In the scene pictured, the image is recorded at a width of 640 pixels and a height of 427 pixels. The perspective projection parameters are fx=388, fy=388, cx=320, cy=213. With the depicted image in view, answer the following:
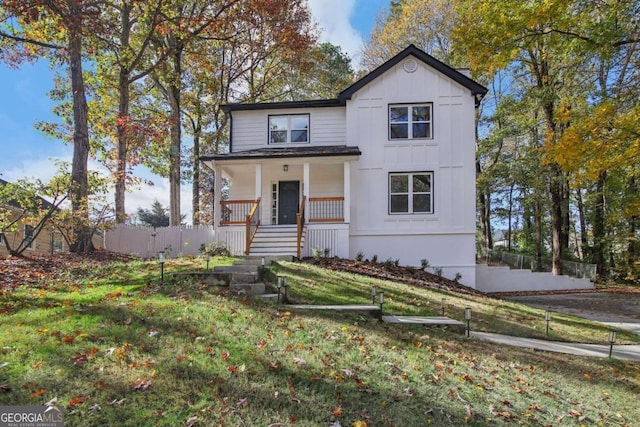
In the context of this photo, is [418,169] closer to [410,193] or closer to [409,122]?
[410,193]

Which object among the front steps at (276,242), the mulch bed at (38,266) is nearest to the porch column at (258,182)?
the front steps at (276,242)

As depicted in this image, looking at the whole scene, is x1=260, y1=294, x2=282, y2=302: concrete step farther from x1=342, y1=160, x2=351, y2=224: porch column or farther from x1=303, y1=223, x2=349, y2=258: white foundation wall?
x1=342, y1=160, x2=351, y2=224: porch column

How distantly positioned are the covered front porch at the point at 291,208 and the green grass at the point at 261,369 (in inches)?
252

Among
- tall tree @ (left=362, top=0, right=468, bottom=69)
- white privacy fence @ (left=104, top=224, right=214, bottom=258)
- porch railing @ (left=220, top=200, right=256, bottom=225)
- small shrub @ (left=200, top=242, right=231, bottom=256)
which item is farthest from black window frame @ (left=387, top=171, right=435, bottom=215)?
tall tree @ (left=362, top=0, right=468, bottom=69)

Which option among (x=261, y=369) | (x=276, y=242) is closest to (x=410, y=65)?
(x=276, y=242)

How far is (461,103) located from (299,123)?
6297 mm

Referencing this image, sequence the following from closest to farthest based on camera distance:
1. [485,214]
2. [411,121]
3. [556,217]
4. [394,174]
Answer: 1. [394,174]
2. [411,121]
3. [556,217]
4. [485,214]

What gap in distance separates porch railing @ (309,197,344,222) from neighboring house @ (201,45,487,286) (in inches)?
1.5

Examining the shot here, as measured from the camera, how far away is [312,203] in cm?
1450

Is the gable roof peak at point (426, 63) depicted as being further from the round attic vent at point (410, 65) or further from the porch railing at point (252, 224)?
the porch railing at point (252, 224)

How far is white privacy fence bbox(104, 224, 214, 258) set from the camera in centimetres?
1478

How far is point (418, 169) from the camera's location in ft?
46.7

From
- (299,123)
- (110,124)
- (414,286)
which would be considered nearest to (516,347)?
(414,286)

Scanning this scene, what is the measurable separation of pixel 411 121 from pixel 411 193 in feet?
8.94
